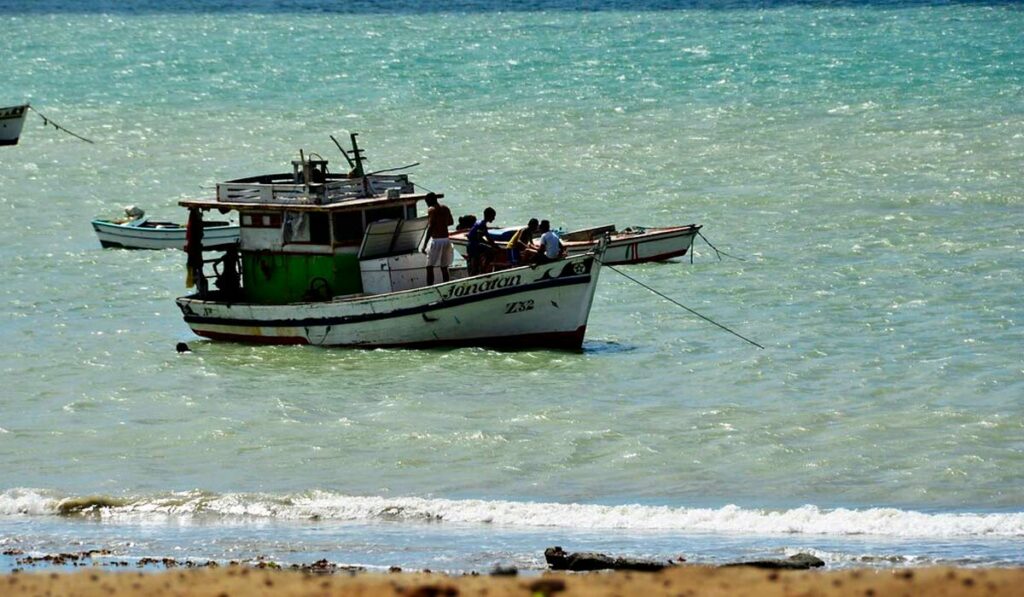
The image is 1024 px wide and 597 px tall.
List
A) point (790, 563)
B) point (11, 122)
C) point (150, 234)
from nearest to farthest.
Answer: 1. point (790, 563)
2. point (150, 234)
3. point (11, 122)

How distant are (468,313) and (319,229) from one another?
2.51 meters

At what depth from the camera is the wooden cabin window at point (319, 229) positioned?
27.0 meters

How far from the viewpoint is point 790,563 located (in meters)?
14.3

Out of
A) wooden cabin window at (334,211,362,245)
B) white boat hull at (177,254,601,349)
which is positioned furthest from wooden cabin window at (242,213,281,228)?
white boat hull at (177,254,601,349)

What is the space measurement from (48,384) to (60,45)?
6816 cm

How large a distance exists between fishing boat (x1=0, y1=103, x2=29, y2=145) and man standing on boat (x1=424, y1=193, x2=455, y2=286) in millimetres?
33535

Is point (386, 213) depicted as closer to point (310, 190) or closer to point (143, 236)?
point (310, 190)

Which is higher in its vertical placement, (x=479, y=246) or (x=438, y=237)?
(x=438, y=237)

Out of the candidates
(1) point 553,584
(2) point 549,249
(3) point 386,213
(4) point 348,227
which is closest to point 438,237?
(3) point 386,213

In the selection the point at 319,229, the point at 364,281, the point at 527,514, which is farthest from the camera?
the point at 364,281

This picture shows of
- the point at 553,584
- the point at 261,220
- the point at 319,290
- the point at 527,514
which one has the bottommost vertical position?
the point at 553,584

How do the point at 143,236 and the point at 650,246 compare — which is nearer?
the point at 650,246

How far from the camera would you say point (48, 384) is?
2548 cm

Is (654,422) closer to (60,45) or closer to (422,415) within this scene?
(422,415)
